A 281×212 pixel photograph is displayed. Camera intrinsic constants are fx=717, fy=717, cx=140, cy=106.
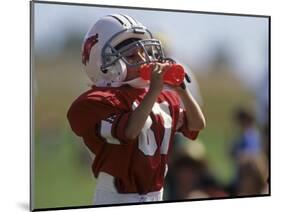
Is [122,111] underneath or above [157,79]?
underneath

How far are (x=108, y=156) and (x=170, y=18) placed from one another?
2.64 feet

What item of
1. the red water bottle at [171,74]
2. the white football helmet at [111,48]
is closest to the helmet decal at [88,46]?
the white football helmet at [111,48]

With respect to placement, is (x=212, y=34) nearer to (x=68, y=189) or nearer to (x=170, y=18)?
(x=170, y=18)

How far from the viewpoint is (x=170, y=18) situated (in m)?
3.73

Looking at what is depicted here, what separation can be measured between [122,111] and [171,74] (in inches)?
12.1

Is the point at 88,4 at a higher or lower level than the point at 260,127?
higher

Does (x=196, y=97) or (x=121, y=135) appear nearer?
(x=121, y=135)

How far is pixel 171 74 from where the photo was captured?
3.51 m

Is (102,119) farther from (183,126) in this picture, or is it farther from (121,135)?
(183,126)

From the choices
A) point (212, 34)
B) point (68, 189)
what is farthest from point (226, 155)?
point (68, 189)

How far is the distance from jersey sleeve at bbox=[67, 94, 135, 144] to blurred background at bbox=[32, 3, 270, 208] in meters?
0.07

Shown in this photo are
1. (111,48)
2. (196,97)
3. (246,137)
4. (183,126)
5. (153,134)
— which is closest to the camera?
(111,48)

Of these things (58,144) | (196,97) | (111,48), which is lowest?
(58,144)

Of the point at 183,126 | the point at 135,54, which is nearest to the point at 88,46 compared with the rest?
the point at 135,54
